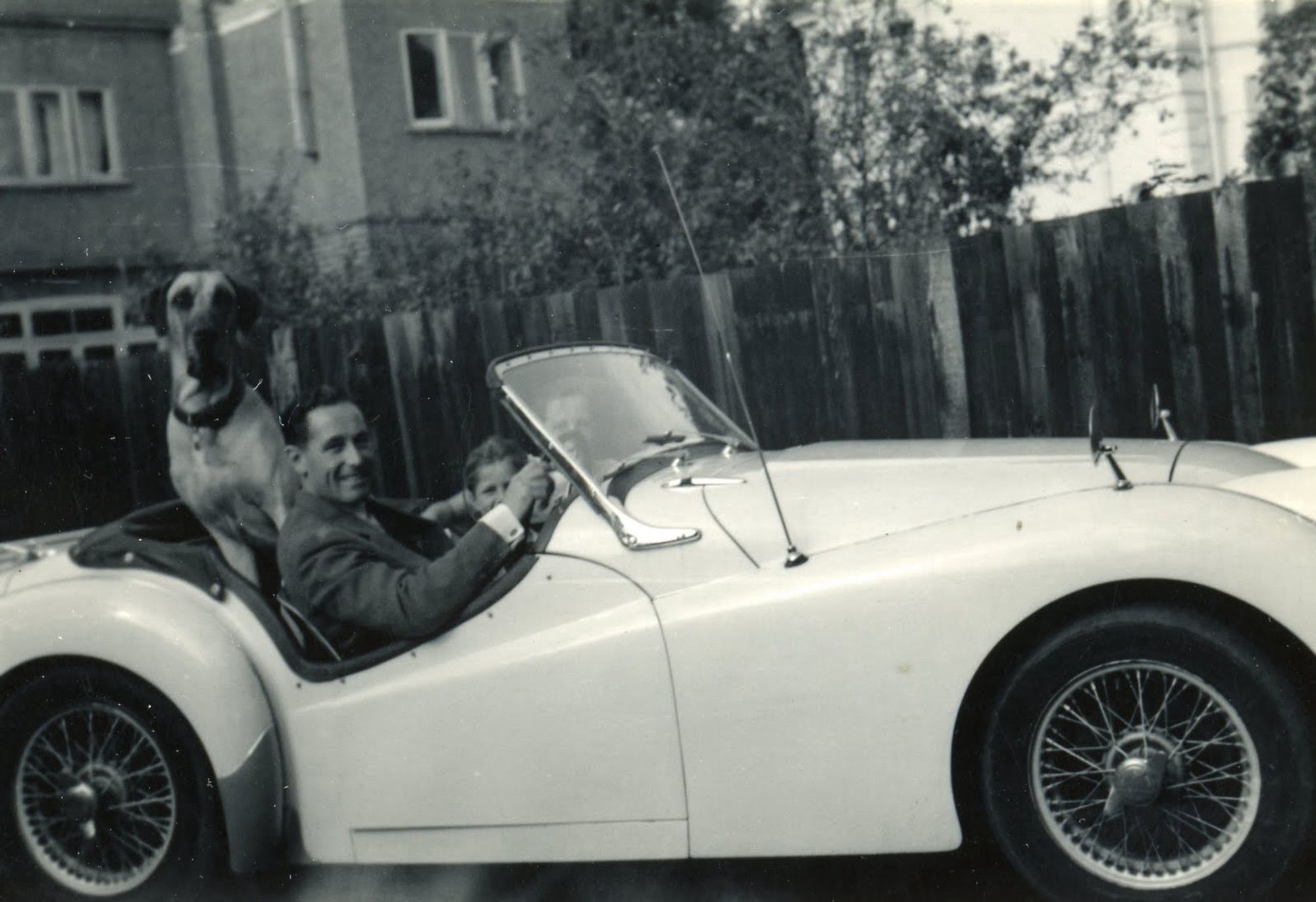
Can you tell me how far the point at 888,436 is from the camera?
4.64 metres

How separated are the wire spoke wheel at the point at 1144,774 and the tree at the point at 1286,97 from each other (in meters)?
3.12

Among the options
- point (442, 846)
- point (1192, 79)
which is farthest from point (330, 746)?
point (1192, 79)

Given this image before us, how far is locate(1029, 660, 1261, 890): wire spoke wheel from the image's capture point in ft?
8.91

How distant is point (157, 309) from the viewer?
3.52m

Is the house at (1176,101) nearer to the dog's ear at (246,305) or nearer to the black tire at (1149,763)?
the black tire at (1149,763)

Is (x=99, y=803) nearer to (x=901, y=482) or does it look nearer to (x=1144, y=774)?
(x=901, y=482)

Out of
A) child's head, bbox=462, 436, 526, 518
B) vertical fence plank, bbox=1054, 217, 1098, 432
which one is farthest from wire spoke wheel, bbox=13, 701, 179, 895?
vertical fence plank, bbox=1054, 217, 1098, 432

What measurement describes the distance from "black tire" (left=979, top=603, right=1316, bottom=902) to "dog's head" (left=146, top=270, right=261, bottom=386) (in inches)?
85.3

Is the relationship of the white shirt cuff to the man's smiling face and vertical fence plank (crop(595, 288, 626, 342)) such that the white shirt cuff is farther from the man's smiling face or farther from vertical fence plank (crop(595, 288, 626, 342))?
vertical fence plank (crop(595, 288, 626, 342))

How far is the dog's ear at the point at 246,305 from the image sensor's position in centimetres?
355

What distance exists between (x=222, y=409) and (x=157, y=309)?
333 millimetres

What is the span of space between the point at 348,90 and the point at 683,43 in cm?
216

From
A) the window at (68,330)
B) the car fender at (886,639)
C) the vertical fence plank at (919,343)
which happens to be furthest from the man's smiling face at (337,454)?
the vertical fence plank at (919,343)

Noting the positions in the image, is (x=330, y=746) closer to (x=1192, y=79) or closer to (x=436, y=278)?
(x=436, y=278)
